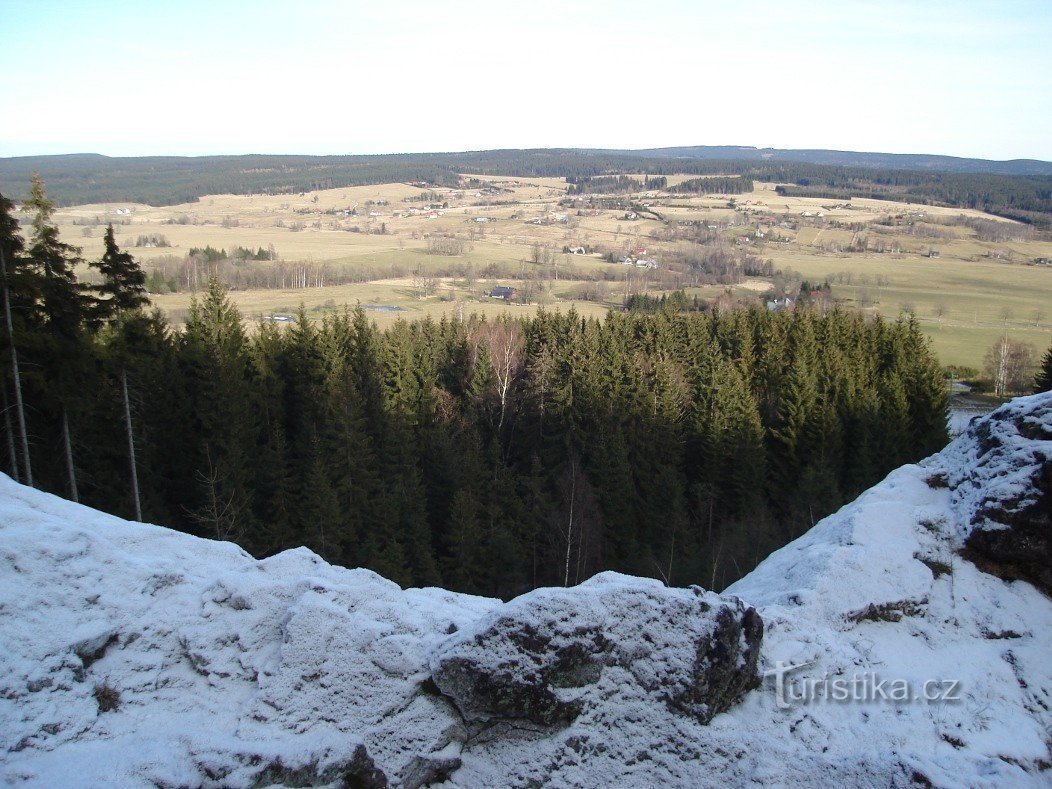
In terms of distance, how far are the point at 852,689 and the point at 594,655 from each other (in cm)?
382

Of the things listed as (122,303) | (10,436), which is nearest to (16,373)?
(10,436)

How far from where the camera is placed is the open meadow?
76.8 m

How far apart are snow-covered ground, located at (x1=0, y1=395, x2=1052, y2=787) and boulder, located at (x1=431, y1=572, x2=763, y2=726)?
0.11 m

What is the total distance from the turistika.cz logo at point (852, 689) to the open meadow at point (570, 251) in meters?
56.0

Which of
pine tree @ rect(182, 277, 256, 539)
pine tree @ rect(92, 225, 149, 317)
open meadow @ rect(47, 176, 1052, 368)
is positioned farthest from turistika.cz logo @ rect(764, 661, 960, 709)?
open meadow @ rect(47, 176, 1052, 368)

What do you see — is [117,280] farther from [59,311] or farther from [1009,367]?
[1009,367]

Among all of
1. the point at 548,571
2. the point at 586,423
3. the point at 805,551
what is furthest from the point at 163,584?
the point at 586,423

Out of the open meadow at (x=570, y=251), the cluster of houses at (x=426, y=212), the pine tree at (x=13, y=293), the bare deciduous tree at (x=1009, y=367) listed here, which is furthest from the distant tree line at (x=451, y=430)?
the cluster of houses at (x=426, y=212)

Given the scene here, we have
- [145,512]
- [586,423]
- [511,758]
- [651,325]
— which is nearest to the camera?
[511,758]

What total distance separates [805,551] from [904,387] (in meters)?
30.5

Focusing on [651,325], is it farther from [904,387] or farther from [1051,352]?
[1051,352]

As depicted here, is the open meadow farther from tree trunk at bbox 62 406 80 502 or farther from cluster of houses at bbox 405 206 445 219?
tree trunk at bbox 62 406 80 502

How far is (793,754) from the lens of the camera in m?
8.61

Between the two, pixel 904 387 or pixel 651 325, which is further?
pixel 651 325
